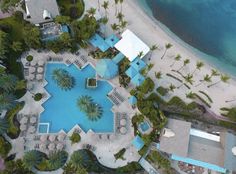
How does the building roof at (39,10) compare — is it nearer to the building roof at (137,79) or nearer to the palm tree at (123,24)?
the palm tree at (123,24)

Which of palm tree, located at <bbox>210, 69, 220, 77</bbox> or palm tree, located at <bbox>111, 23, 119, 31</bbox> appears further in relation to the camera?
palm tree, located at <bbox>111, 23, 119, 31</bbox>

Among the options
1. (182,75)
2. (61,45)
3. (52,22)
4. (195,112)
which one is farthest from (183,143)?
(52,22)

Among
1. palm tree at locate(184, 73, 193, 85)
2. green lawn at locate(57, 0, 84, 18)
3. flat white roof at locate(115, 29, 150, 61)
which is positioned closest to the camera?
palm tree at locate(184, 73, 193, 85)

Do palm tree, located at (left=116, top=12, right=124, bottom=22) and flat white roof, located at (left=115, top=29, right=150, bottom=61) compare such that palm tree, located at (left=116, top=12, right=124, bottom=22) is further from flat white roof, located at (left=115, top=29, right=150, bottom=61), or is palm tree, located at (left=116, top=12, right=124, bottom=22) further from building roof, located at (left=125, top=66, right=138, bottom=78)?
building roof, located at (left=125, top=66, right=138, bottom=78)

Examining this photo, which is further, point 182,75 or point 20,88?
point 182,75

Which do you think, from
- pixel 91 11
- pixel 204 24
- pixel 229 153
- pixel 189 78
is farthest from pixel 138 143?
pixel 204 24

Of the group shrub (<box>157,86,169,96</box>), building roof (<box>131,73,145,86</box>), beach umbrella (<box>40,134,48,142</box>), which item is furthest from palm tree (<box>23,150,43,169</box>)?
shrub (<box>157,86,169,96</box>)

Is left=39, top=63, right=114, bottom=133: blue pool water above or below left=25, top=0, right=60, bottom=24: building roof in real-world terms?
below

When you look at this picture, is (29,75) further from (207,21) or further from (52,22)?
(207,21)
